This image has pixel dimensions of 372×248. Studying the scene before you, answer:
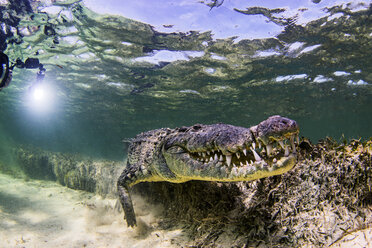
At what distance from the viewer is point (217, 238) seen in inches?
100

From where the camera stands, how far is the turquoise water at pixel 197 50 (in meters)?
8.23

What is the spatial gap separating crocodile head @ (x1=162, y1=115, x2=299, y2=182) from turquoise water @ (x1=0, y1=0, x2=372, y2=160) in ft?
11.1

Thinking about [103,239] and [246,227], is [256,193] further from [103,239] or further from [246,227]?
[103,239]

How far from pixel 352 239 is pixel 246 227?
1.03m

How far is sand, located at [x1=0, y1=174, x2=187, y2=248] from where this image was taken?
3.13 meters

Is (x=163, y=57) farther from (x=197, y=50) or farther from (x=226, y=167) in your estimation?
(x=226, y=167)

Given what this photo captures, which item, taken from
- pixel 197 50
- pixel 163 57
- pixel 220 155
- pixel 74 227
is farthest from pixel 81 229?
pixel 163 57

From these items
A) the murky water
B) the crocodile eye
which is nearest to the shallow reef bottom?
the murky water

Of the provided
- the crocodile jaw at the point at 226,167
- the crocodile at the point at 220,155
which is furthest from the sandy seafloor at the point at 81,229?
the crocodile jaw at the point at 226,167

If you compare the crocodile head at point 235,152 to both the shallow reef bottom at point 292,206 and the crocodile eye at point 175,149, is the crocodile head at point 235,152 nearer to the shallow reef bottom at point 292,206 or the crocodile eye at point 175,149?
the crocodile eye at point 175,149

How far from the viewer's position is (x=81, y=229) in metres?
3.74

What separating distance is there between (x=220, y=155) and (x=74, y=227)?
3.34m

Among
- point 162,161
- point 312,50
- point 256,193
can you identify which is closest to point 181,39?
point 312,50

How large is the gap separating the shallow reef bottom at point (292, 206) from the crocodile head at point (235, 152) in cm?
58
